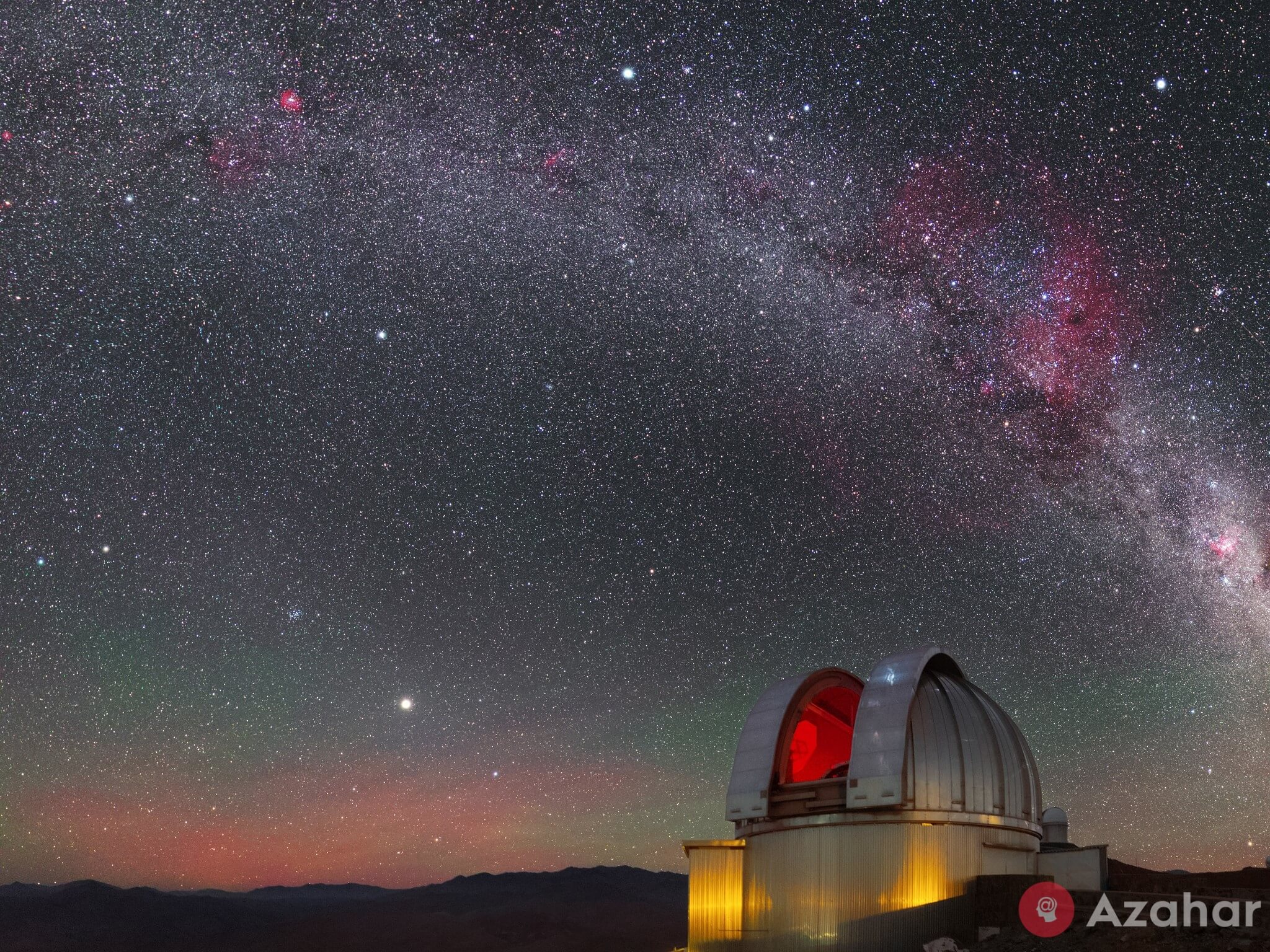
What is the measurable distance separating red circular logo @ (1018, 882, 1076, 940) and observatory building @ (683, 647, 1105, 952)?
112 centimetres

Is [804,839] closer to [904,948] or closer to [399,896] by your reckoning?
[904,948]

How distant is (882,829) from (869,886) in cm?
105

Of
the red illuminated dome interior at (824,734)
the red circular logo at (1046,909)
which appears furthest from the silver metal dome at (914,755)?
the red illuminated dome interior at (824,734)

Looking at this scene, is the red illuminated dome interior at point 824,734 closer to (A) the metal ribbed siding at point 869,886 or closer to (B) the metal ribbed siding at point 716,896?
(B) the metal ribbed siding at point 716,896

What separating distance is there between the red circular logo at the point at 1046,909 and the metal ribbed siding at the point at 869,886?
127 centimetres

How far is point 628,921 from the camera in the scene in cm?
9712

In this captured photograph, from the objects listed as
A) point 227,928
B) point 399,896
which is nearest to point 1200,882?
point 227,928

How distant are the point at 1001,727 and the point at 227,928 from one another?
97.7 meters

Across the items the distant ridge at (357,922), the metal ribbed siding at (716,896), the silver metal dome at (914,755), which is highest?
the silver metal dome at (914,755)

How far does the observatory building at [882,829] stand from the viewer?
19.5 meters

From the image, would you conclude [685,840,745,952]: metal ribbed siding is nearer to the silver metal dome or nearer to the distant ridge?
the silver metal dome

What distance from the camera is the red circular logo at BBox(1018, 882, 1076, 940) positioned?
17500 mm

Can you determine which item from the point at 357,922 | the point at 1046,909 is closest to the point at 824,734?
the point at 1046,909
